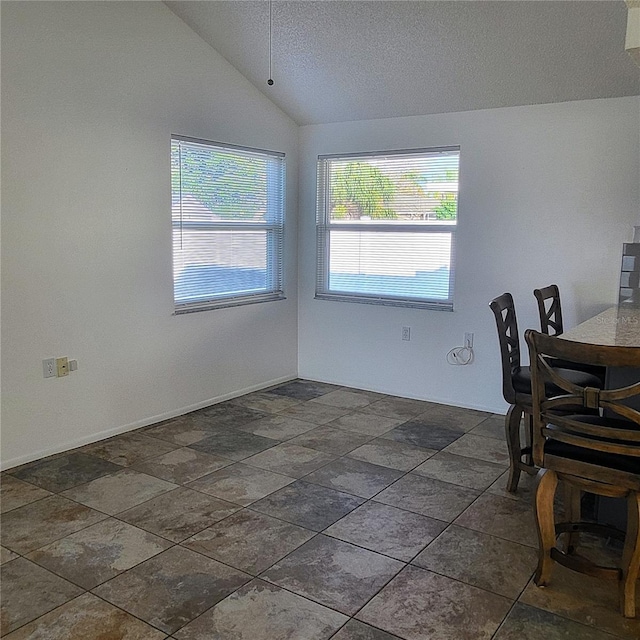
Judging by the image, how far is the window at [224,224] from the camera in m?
4.34

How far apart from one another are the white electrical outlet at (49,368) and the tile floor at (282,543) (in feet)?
1.57

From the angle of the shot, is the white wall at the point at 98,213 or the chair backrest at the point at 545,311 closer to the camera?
the white wall at the point at 98,213

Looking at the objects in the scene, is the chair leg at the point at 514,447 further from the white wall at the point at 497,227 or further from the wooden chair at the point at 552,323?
the white wall at the point at 497,227

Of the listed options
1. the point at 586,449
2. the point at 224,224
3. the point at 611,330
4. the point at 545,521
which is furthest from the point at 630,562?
the point at 224,224

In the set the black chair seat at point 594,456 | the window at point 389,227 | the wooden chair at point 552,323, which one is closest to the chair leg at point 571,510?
the black chair seat at point 594,456

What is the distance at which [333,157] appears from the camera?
5.11m

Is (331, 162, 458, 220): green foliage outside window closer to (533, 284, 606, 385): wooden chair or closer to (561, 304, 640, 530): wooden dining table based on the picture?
(533, 284, 606, 385): wooden chair

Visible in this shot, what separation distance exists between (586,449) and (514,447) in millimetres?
1003

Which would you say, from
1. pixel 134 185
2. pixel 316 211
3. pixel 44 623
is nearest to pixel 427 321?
pixel 316 211

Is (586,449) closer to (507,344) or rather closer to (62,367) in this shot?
(507,344)

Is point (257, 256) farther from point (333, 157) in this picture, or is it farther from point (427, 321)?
point (427, 321)

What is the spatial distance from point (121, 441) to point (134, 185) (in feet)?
5.31

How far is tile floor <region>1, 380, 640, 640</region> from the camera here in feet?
7.04

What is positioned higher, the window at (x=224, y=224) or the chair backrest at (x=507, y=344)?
the window at (x=224, y=224)
